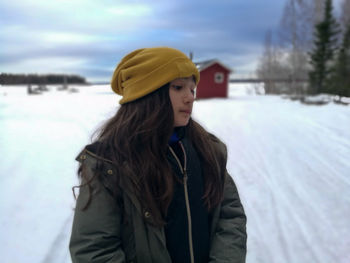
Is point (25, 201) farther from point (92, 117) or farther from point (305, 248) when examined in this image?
point (92, 117)

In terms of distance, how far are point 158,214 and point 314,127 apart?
662cm

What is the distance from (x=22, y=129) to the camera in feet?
21.3

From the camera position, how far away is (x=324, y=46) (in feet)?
63.8

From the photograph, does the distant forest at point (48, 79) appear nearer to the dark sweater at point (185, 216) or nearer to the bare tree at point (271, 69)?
the dark sweater at point (185, 216)

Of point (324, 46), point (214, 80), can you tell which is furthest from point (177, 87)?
point (324, 46)

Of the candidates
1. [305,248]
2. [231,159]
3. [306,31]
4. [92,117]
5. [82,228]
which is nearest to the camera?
[82,228]

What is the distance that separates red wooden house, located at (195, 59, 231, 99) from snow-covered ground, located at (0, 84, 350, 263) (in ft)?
38.6

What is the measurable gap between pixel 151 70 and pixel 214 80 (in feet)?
61.4

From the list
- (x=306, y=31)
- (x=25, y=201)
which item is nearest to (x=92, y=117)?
(x=25, y=201)

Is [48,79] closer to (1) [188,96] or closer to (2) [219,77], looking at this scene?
(1) [188,96]

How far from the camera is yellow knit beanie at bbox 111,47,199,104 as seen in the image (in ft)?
4.36

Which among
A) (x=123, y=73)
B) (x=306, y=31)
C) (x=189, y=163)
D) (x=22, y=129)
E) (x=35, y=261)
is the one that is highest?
(x=306, y=31)

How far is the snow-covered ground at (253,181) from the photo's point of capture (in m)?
2.69

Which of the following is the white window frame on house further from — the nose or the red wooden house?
the nose
